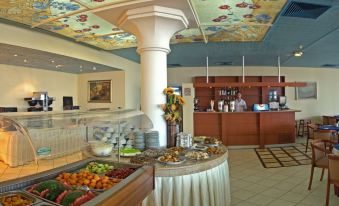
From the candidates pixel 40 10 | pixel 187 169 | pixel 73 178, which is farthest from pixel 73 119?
pixel 40 10

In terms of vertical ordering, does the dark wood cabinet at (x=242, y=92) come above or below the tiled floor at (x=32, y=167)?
above

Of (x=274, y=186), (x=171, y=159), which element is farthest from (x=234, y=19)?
(x=171, y=159)

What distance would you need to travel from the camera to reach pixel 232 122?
812 centimetres

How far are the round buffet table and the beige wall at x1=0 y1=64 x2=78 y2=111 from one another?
23.5ft

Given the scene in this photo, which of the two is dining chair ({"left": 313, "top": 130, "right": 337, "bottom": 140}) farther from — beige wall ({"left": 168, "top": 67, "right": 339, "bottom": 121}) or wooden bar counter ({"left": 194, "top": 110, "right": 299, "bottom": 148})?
beige wall ({"left": 168, "top": 67, "right": 339, "bottom": 121})

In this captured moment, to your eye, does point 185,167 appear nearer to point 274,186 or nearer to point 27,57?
point 274,186

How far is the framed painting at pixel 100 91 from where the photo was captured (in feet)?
32.9

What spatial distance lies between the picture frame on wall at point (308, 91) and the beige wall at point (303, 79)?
18 centimetres

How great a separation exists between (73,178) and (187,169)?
1274mm

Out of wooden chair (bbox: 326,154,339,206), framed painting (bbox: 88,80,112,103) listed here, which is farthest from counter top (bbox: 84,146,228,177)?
framed painting (bbox: 88,80,112,103)

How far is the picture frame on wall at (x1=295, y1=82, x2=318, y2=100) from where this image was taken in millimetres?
11495

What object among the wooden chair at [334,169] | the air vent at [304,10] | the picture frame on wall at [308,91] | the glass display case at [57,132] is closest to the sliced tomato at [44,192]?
the glass display case at [57,132]

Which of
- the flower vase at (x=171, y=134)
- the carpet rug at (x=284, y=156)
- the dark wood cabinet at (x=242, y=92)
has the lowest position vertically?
the carpet rug at (x=284, y=156)

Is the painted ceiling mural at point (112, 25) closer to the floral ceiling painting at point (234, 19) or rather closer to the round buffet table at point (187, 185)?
the floral ceiling painting at point (234, 19)
